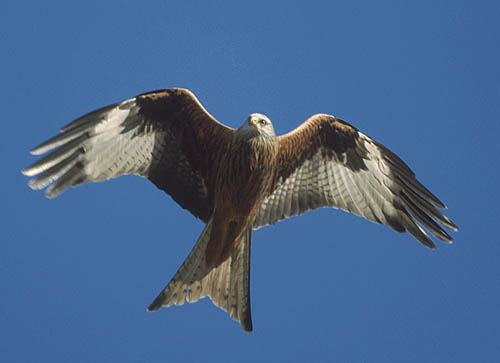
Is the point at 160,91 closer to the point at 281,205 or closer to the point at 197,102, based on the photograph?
the point at 197,102

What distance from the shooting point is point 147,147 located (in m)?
7.27

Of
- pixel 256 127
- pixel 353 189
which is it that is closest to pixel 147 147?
pixel 256 127

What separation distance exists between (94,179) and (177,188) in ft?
3.43

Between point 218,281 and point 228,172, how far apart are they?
1.34 meters

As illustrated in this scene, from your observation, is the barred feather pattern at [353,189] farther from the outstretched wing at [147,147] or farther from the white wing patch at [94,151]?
the white wing patch at [94,151]

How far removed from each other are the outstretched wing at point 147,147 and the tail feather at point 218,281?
559 millimetres

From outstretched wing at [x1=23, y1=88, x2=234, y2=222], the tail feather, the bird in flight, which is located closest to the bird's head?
the bird in flight

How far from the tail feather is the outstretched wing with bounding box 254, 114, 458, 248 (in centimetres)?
67

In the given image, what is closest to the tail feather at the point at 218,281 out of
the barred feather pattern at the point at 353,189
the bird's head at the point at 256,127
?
the barred feather pattern at the point at 353,189

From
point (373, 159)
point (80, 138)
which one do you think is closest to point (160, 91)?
point (80, 138)

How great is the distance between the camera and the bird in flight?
6.84 m

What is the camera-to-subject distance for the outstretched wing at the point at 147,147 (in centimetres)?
680

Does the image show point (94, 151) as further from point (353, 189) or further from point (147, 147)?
point (353, 189)

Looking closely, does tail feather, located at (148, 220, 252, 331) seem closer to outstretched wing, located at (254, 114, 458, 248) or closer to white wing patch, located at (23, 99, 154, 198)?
outstretched wing, located at (254, 114, 458, 248)
